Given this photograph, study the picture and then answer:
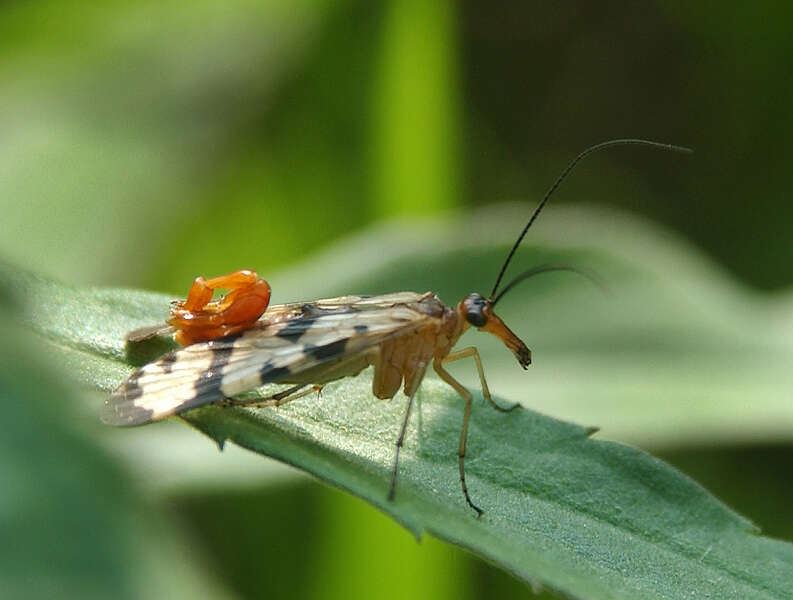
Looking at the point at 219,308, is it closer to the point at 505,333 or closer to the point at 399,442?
the point at 399,442

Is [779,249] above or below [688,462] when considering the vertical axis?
above

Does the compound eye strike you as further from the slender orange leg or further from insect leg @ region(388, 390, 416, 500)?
the slender orange leg

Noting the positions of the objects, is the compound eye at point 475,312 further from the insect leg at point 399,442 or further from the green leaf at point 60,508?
the green leaf at point 60,508

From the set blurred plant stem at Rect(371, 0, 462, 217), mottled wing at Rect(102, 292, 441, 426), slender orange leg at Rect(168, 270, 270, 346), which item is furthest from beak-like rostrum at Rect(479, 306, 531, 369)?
blurred plant stem at Rect(371, 0, 462, 217)

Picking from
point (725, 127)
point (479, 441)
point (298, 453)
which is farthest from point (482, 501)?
point (725, 127)

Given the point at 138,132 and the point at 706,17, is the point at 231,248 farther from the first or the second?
the point at 706,17

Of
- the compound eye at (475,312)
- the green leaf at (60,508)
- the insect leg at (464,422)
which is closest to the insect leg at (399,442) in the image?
the insect leg at (464,422)
